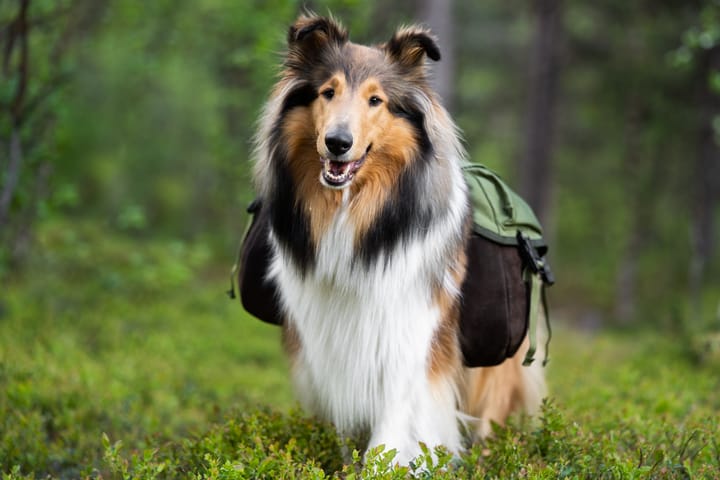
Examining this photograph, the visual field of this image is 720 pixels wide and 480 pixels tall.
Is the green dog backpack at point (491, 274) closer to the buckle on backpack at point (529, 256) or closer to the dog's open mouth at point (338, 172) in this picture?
the buckle on backpack at point (529, 256)

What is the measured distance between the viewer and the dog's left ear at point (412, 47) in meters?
3.86

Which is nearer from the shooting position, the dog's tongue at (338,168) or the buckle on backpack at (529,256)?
the dog's tongue at (338,168)

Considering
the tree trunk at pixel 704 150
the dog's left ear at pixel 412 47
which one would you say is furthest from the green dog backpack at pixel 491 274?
the tree trunk at pixel 704 150

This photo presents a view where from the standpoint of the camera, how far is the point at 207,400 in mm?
6195

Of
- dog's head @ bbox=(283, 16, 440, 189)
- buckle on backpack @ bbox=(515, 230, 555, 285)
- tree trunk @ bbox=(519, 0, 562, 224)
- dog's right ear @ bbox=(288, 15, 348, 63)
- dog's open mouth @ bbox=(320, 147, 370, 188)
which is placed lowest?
buckle on backpack @ bbox=(515, 230, 555, 285)

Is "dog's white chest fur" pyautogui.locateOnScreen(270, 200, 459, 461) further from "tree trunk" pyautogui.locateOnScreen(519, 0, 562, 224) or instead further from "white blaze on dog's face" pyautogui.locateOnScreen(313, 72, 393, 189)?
"tree trunk" pyautogui.locateOnScreen(519, 0, 562, 224)

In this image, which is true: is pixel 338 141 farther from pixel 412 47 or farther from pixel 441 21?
pixel 441 21

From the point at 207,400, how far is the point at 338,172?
3328 millimetres

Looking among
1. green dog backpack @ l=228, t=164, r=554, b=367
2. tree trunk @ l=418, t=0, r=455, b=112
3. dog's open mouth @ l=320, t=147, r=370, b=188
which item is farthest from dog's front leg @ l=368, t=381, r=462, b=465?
tree trunk @ l=418, t=0, r=455, b=112

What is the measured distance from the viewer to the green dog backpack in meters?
4.08

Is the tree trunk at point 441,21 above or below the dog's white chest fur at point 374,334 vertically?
above

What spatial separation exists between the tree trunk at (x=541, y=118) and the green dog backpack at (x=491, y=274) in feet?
31.1

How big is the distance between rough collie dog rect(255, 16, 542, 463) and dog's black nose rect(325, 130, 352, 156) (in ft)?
0.05

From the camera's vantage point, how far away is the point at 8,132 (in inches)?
267
